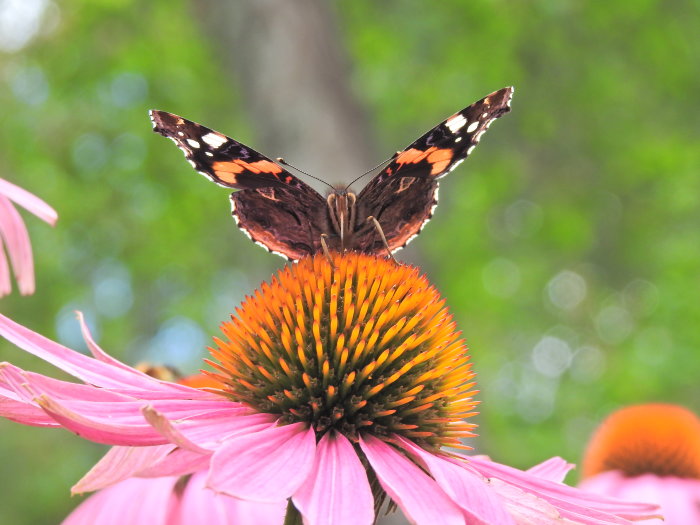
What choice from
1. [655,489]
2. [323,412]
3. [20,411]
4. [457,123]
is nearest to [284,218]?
[457,123]

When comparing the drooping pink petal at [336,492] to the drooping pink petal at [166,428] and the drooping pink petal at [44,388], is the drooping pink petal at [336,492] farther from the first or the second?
the drooping pink petal at [44,388]

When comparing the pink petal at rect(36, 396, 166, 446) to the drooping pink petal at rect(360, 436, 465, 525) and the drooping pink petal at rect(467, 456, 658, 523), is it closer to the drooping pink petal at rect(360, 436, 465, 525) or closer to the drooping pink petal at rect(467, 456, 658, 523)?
the drooping pink petal at rect(360, 436, 465, 525)

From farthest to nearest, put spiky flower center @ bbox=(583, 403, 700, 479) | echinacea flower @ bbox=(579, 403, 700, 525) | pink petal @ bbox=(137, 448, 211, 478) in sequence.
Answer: spiky flower center @ bbox=(583, 403, 700, 479) < echinacea flower @ bbox=(579, 403, 700, 525) < pink petal @ bbox=(137, 448, 211, 478)

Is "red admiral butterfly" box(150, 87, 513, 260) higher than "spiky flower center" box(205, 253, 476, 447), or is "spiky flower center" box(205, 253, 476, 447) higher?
"red admiral butterfly" box(150, 87, 513, 260)

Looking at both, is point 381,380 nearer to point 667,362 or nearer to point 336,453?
point 336,453

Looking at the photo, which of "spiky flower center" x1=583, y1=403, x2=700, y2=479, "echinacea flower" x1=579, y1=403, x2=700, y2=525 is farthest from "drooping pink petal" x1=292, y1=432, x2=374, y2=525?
"spiky flower center" x1=583, y1=403, x2=700, y2=479

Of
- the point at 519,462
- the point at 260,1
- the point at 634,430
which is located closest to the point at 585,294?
the point at 519,462

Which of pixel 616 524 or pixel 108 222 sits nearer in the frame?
pixel 616 524
